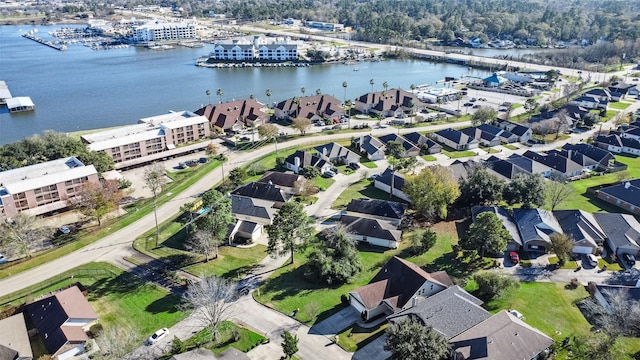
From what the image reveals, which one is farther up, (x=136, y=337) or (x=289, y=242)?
(x=289, y=242)

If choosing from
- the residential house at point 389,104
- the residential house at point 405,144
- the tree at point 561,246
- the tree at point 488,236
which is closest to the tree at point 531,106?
the residential house at point 389,104

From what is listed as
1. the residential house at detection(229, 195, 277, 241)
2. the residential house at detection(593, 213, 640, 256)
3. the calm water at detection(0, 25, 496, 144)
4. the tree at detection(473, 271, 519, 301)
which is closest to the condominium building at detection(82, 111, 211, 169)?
the calm water at detection(0, 25, 496, 144)

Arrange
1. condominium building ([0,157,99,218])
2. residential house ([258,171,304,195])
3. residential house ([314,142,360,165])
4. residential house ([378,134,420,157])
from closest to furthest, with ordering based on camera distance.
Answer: condominium building ([0,157,99,218]), residential house ([258,171,304,195]), residential house ([314,142,360,165]), residential house ([378,134,420,157])

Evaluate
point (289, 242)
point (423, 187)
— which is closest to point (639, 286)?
point (423, 187)

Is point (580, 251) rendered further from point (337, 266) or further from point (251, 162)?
point (251, 162)

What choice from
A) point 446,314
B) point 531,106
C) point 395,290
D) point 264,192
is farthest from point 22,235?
point 531,106

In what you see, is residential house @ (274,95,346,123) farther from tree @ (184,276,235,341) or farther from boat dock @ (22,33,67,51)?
boat dock @ (22,33,67,51)

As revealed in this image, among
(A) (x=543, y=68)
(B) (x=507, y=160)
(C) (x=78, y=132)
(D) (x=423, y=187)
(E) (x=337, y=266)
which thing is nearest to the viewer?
(E) (x=337, y=266)
